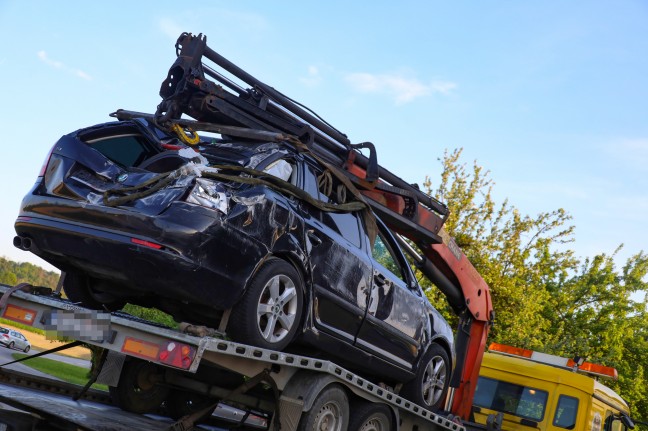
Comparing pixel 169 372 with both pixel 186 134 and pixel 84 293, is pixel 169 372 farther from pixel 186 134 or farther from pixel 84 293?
pixel 186 134

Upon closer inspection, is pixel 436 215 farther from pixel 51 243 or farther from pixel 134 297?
pixel 51 243

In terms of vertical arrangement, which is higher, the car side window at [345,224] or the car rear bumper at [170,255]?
the car side window at [345,224]

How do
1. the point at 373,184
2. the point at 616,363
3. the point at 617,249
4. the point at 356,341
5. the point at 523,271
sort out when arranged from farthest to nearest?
the point at 617,249
the point at 616,363
the point at 523,271
the point at 373,184
the point at 356,341

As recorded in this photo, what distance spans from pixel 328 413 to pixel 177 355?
1.53 metres

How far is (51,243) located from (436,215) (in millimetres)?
4256

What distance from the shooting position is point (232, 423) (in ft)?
23.5

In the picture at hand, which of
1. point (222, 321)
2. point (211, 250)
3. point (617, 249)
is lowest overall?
Answer: point (222, 321)

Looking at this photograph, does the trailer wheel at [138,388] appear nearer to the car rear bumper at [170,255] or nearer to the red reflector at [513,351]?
the car rear bumper at [170,255]

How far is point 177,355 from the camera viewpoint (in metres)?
4.09

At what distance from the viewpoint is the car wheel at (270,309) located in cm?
457

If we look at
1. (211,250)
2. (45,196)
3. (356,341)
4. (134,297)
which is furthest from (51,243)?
(356,341)

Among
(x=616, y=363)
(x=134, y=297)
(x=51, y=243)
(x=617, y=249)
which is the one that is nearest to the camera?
(x=51, y=243)

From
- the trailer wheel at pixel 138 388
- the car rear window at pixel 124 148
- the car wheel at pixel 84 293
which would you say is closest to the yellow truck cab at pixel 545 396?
the trailer wheel at pixel 138 388

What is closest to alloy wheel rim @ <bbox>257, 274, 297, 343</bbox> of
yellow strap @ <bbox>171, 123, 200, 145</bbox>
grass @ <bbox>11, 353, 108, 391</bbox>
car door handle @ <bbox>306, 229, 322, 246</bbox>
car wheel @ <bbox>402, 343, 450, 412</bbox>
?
car door handle @ <bbox>306, 229, 322, 246</bbox>
